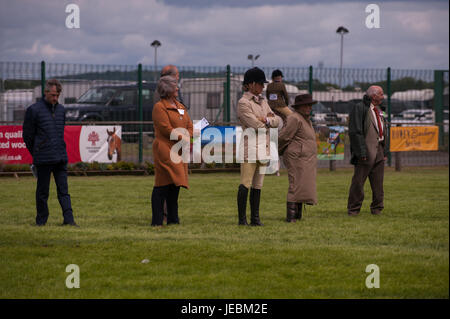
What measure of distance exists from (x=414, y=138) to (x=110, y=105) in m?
9.47

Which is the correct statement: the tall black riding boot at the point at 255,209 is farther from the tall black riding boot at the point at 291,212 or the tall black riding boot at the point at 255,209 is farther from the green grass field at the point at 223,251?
the tall black riding boot at the point at 291,212

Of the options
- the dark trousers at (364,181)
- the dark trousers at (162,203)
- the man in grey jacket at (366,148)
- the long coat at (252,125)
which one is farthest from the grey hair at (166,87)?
the dark trousers at (364,181)

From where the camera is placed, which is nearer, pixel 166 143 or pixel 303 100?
pixel 166 143

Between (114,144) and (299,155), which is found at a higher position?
(114,144)

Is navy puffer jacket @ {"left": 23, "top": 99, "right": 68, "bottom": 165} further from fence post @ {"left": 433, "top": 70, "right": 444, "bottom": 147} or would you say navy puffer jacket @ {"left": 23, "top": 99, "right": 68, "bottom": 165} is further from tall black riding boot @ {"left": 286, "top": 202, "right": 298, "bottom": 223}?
fence post @ {"left": 433, "top": 70, "right": 444, "bottom": 147}

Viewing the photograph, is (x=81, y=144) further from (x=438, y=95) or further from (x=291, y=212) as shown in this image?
(x=438, y=95)

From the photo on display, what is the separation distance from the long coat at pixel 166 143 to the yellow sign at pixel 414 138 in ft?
38.7

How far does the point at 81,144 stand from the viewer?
1778 cm

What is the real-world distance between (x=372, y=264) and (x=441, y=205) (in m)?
5.38

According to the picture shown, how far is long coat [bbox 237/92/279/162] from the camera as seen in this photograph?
9.42 meters

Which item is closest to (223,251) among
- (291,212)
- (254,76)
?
(291,212)

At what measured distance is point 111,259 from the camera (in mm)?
7250

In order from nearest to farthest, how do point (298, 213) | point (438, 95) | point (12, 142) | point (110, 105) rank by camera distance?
1. point (298, 213)
2. point (12, 142)
3. point (110, 105)
4. point (438, 95)

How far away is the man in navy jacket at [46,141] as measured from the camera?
9383 mm
